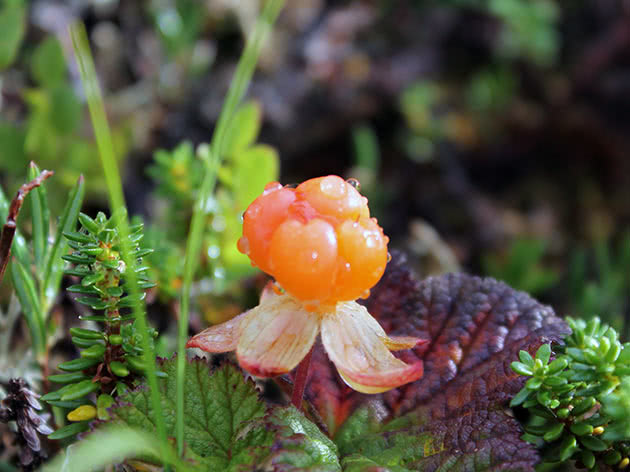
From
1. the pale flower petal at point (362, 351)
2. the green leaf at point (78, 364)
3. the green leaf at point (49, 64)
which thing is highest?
the green leaf at point (49, 64)


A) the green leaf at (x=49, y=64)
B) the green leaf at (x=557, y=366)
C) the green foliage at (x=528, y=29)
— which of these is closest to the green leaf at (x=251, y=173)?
the green leaf at (x=49, y=64)

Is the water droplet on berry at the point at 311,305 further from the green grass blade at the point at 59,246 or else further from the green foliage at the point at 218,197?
the green foliage at the point at 218,197

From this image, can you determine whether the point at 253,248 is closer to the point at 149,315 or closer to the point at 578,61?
the point at 149,315

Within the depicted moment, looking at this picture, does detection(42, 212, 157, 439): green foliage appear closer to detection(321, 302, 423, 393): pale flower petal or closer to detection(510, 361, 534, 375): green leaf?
detection(321, 302, 423, 393): pale flower petal

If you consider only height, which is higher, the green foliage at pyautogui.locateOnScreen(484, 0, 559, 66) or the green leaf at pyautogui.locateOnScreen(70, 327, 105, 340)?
the green foliage at pyautogui.locateOnScreen(484, 0, 559, 66)

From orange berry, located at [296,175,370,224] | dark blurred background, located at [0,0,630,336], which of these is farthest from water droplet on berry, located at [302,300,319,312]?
dark blurred background, located at [0,0,630,336]

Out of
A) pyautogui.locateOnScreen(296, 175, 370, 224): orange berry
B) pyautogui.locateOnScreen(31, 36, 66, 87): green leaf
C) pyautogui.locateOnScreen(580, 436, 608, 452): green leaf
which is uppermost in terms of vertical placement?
pyautogui.locateOnScreen(31, 36, 66, 87): green leaf

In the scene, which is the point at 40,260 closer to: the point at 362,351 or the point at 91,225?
the point at 91,225

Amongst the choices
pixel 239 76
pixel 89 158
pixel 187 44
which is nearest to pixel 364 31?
pixel 187 44
